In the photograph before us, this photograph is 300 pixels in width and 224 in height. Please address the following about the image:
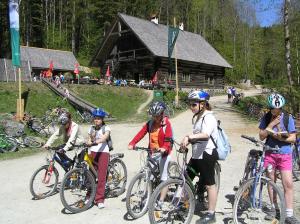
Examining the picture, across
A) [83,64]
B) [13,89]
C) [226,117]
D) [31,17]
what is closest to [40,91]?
[13,89]

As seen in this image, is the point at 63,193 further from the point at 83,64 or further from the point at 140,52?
the point at 83,64

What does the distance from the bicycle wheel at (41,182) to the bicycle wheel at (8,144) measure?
7.14 meters

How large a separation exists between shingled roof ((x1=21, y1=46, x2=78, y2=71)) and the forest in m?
8.86

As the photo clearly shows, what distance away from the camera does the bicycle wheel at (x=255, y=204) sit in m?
5.67

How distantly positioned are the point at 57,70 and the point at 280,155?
4404 centimetres

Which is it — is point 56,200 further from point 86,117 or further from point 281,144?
point 86,117

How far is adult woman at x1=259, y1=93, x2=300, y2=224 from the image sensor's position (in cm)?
586

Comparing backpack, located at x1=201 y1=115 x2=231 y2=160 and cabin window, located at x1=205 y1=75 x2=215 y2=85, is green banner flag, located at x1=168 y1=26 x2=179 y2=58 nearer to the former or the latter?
cabin window, located at x1=205 y1=75 x2=215 y2=85

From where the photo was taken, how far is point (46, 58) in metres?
47.6

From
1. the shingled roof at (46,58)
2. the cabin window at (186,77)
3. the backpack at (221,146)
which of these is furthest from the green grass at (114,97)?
the backpack at (221,146)

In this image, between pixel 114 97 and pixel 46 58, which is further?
pixel 46 58

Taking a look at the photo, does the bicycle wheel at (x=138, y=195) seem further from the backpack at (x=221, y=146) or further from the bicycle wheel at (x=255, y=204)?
the bicycle wheel at (x=255, y=204)

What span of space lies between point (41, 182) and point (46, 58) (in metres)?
41.5

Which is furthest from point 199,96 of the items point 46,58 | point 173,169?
point 46,58
